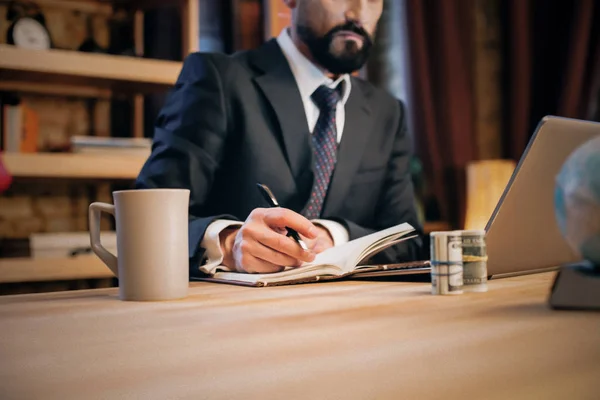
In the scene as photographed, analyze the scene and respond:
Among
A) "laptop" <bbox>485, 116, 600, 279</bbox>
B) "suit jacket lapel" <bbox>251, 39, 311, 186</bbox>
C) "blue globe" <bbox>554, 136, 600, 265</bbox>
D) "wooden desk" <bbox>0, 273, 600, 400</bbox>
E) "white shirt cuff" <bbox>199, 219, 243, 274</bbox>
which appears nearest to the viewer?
"wooden desk" <bbox>0, 273, 600, 400</bbox>

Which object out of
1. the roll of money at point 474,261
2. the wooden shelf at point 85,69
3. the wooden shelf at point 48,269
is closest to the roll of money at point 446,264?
the roll of money at point 474,261

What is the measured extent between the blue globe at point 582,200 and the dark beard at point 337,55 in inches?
47.4

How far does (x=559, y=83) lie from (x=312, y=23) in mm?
2293

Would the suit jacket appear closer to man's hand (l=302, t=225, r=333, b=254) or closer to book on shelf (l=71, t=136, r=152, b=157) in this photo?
man's hand (l=302, t=225, r=333, b=254)

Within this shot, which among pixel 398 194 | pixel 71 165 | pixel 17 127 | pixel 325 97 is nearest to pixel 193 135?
pixel 325 97

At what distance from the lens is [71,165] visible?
2648 millimetres

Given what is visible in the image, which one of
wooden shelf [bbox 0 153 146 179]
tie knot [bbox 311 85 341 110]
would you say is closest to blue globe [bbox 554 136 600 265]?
tie knot [bbox 311 85 341 110]

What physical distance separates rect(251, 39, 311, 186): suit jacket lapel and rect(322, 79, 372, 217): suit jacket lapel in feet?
0.31

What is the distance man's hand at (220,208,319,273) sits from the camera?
1.05 m

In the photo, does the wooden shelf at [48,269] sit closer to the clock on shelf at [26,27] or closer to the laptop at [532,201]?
the clock on shelf at [26,27]

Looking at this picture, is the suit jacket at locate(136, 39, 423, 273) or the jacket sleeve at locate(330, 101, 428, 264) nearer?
the suit jacket at locate(136, 39, 423, 273)

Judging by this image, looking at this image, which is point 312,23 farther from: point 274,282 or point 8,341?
point 8,341

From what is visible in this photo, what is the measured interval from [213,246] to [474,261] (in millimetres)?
518

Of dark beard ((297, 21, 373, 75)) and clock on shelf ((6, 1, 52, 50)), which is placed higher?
clock on shelf ((6, 1, 52, 50))
